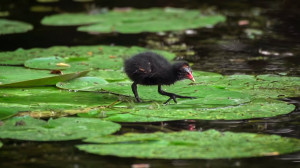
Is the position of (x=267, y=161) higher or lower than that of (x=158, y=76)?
lower

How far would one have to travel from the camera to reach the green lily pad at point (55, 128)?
4.80 meters

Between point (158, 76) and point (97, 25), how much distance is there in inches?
221

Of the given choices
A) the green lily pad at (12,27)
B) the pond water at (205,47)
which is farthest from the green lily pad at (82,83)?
the green lily pad at (12,27)

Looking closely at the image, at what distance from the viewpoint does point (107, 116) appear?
18.1 ft

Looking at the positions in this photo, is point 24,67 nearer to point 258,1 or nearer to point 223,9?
point 223,9

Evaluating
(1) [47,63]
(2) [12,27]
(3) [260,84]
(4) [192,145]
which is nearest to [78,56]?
(1) [47,63]

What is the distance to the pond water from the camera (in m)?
4.46

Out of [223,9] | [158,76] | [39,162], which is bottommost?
[39,162]

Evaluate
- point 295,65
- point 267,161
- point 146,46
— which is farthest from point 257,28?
point 267,161

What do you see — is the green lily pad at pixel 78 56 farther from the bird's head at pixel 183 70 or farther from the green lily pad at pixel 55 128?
the green lily pad at pixel 55 128

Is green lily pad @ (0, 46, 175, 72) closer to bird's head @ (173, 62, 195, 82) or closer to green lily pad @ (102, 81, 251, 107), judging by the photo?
green lily pad @ (102, 81, 251, 107)

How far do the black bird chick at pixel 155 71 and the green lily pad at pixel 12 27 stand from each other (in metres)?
5.26

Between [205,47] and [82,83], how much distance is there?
11.1ft

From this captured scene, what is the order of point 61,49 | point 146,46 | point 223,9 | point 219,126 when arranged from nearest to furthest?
point 219,126, point 61,49, point 146,46, point 223,9
